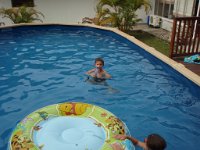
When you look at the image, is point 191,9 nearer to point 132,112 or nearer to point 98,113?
point 132,112

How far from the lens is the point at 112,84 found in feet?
22.0

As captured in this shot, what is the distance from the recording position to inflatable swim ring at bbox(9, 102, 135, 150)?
348 cm

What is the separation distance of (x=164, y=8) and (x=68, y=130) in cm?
1269

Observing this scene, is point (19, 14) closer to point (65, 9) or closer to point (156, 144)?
point (65, 9)

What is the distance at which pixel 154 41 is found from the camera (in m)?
11.4

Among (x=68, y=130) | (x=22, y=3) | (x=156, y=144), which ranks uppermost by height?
(x=22, y=3)

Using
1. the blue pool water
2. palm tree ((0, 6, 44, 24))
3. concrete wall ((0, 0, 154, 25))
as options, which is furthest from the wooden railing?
concrete wall ((0, 0, 154, 25))

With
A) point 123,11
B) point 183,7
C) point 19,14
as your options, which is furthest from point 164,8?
point 19,14

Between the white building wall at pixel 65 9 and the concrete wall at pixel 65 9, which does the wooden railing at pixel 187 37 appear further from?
the white building wall at pixel 65 9

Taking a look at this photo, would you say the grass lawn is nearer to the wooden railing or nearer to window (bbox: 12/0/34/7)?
the wooden railing

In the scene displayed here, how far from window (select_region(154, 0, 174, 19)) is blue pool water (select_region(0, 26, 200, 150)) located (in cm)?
469

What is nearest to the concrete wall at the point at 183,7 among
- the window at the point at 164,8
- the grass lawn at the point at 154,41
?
the window at the point at 164,8

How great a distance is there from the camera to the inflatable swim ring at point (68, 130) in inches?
137

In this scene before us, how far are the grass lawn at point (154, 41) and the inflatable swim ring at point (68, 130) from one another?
229 inches
